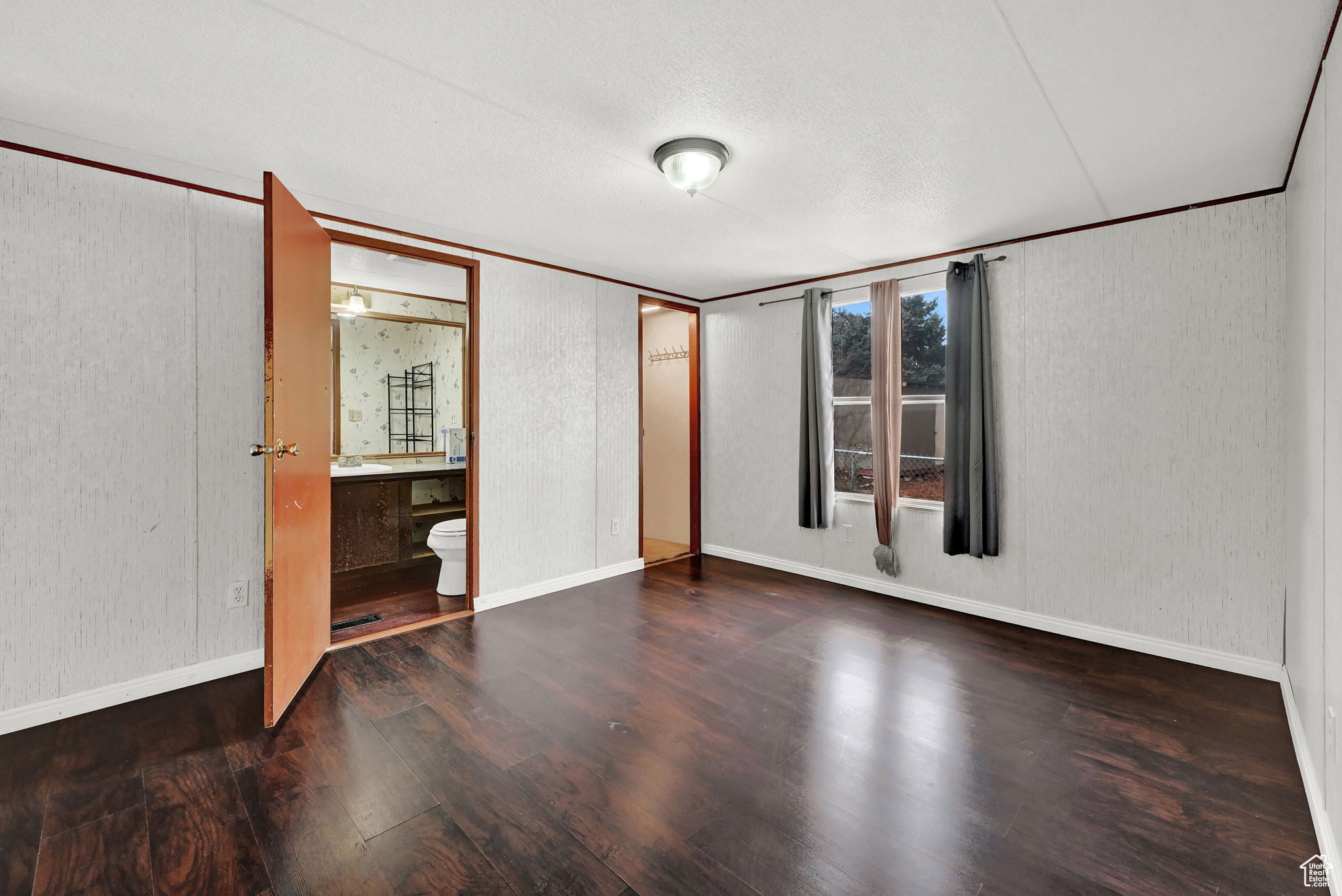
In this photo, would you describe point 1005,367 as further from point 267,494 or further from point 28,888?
point 28,888

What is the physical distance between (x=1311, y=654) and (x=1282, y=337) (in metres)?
1.57

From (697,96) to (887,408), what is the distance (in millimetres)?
2623

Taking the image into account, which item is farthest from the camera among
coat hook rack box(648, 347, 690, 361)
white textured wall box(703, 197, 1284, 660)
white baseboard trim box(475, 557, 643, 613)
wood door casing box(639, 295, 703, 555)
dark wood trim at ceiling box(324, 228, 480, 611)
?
coat hook rack box(648, 347, 690, 361)

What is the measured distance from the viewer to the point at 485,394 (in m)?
3.74

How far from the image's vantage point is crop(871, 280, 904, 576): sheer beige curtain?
3973 millimetres

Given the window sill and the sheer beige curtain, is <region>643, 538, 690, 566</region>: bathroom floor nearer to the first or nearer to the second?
the window sill

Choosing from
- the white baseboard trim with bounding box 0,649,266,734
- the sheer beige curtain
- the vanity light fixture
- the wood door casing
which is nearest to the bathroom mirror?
the vanity light fixture

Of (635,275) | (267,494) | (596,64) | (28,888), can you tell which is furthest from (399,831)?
(635,275)

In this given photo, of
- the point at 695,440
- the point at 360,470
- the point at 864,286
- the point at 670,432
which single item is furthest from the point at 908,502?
the point at 360,470

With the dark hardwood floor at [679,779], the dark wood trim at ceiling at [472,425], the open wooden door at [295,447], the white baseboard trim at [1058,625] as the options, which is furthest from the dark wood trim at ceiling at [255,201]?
the white baseboard trim at [1058,625]

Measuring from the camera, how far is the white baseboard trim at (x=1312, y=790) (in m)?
1.51

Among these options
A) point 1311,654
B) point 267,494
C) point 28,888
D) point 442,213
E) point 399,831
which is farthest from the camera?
point 442,213

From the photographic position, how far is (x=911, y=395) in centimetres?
412

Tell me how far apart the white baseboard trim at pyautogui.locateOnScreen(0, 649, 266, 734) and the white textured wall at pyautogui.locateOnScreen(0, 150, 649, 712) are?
3 centimetres
